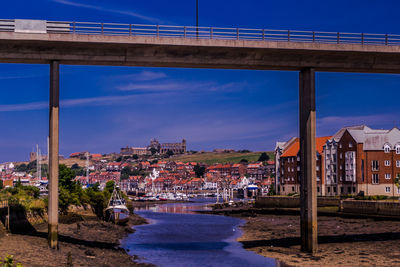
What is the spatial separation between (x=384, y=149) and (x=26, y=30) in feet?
290

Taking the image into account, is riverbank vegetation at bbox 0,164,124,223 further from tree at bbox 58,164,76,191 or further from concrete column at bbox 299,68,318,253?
concrete column at bbox 299,68,318,253

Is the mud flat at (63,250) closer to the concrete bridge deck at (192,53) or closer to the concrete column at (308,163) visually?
the concrete bridge deck at (192,53)

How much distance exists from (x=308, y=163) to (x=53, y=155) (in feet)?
62.7

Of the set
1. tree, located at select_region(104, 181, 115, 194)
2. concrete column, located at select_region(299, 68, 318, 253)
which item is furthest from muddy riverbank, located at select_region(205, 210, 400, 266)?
tree, located at select_region(104, 181, 115, 194)

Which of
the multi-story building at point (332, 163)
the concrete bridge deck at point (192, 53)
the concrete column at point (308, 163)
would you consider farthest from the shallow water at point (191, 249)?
the multi-story building at point (332, 163)

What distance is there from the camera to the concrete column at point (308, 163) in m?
40.8

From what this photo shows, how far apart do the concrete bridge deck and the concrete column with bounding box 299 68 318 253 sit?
79.1 inches

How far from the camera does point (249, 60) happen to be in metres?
41.0

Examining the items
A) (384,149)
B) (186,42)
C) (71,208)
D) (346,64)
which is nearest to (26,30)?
(186,42)

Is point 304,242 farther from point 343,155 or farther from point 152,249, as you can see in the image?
point 343,155

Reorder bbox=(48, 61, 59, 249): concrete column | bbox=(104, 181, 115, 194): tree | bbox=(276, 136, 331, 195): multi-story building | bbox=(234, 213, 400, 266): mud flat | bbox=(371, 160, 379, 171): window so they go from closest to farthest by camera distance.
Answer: bbox=(48, 61, 59, 249): concrete column → bbox=(234, 213, 400, 266): mud flat → bbox=(104, 181, 115, 194): tree → bbox=(371, 160, 379, 171): window → bbox=(276, 136, 331, 195): multi-story building

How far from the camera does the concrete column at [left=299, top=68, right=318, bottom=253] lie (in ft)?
134

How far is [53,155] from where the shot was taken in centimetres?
3731

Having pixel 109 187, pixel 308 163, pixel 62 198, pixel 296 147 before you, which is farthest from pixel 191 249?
pixel 296 147
